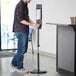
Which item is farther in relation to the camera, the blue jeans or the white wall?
the white wall

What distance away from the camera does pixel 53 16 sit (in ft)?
24.8

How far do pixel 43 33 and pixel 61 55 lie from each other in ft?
9.79

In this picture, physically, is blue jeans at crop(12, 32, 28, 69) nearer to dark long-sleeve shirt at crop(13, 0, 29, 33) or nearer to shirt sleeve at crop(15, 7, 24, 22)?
dark long-sleeve shirt at crop(13, 0, 29, 33)

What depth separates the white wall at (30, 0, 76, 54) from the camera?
6910 mm

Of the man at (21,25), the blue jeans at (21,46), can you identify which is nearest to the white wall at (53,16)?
the man at (21,25)

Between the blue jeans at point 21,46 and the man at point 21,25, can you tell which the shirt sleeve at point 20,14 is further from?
the blue jeans at point 21,46

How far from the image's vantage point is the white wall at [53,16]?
6.91 meters

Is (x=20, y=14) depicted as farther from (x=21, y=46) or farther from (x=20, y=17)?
(x=21, y=46)

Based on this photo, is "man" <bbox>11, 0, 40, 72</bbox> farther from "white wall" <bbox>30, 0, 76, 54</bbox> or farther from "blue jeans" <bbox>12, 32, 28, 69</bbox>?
"white wall" <bbox>30, 0, 76, 54</bbox>

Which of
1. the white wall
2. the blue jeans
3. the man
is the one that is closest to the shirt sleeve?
the man

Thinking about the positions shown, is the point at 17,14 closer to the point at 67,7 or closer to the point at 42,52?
the point at 67,7

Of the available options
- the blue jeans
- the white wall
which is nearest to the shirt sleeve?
the blue jeans

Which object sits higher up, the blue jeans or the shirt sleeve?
the shirt sleeve

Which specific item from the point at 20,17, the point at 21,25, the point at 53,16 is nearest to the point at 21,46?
the point at 21,25
